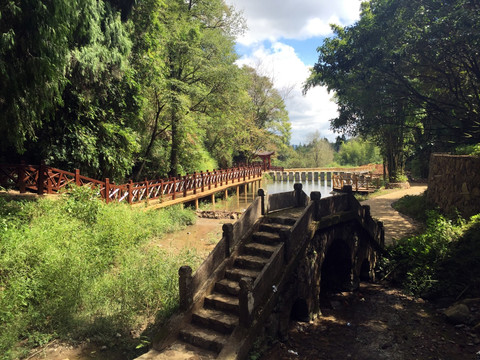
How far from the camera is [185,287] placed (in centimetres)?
620

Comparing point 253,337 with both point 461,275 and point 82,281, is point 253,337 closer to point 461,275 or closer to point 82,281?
point 82,281

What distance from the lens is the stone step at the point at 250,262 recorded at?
7.05m

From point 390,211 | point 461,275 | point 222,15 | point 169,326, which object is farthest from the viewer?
point 222,15

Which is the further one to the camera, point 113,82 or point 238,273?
point 113,82

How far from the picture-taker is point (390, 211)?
16062 mm

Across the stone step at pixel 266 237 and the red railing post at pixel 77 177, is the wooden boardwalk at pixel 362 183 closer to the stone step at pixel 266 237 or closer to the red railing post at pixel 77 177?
the stone step at pixel 266 237

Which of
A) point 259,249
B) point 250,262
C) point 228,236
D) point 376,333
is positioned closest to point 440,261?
point 376,333

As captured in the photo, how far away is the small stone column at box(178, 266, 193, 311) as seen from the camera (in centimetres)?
615

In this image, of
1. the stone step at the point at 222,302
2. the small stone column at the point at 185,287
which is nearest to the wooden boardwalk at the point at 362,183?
the stone step at the point at 222,302

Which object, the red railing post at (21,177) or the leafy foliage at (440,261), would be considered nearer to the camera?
the leafy foliage at (440,261)

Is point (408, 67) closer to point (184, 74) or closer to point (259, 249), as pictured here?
point (259, 249)

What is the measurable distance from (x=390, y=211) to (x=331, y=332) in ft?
34.4

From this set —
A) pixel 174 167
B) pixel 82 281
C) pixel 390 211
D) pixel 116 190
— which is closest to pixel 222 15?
pixel 174 167

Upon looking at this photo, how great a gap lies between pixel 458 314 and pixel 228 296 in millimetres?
5756
